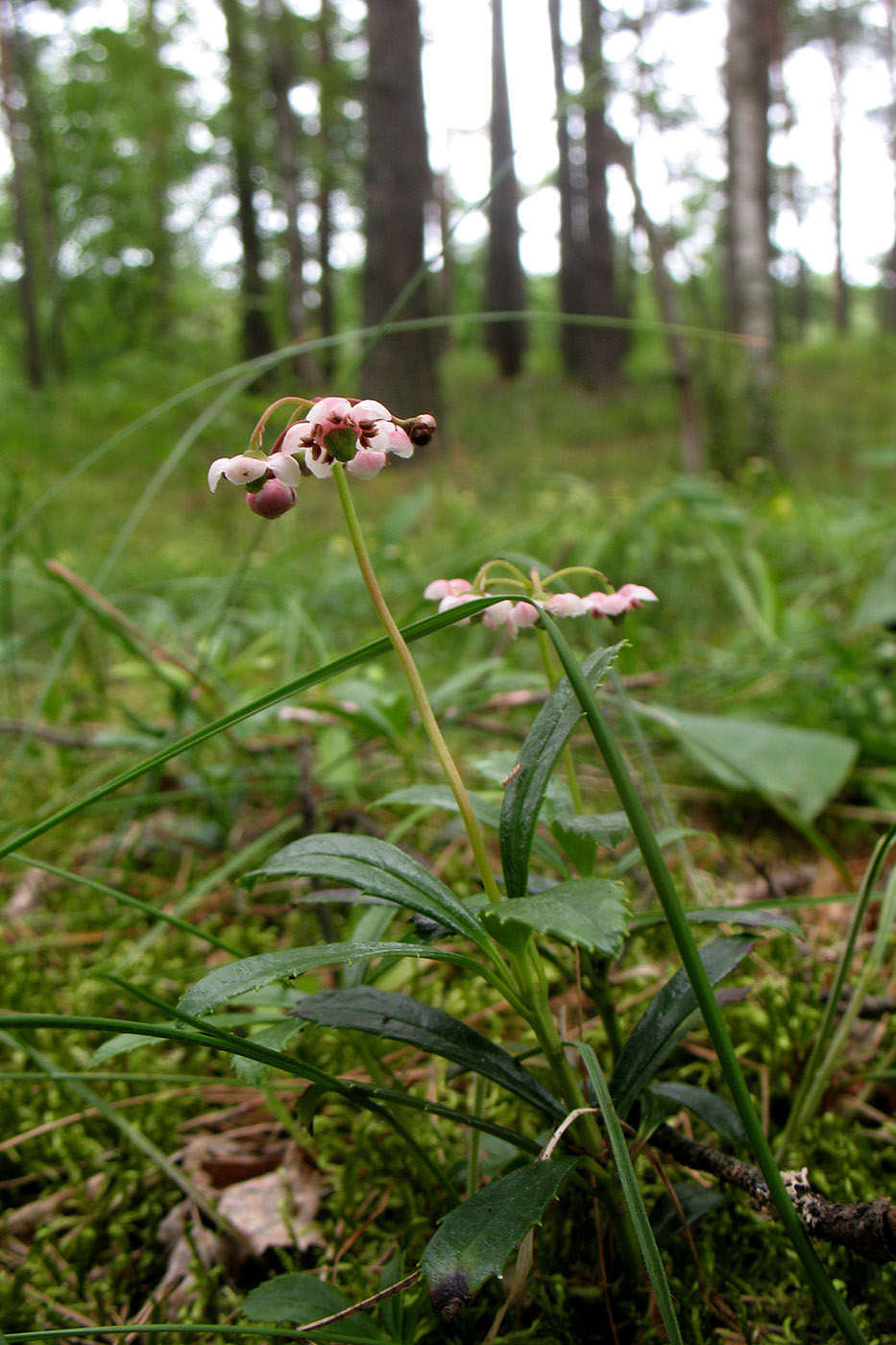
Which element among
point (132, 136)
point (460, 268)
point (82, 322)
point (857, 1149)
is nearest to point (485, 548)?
point (857, 1149)

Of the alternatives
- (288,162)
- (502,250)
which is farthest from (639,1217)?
(502,250)

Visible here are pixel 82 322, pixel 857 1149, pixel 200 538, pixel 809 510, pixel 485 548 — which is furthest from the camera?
pixel 82 322

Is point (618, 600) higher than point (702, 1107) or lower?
higher

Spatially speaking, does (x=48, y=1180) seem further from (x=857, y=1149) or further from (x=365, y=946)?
(x=857, y=1149)

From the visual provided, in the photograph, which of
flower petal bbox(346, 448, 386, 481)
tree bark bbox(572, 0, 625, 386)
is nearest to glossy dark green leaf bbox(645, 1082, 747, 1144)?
flower petal bbox(346, 448, 386, 481)

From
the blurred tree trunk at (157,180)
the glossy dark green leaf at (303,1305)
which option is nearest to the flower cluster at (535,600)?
the glossy dark green leaf at (303,1305)

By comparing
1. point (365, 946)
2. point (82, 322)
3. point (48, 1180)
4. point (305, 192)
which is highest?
point (305, 192)

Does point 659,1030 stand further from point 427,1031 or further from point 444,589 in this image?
point 444,589
